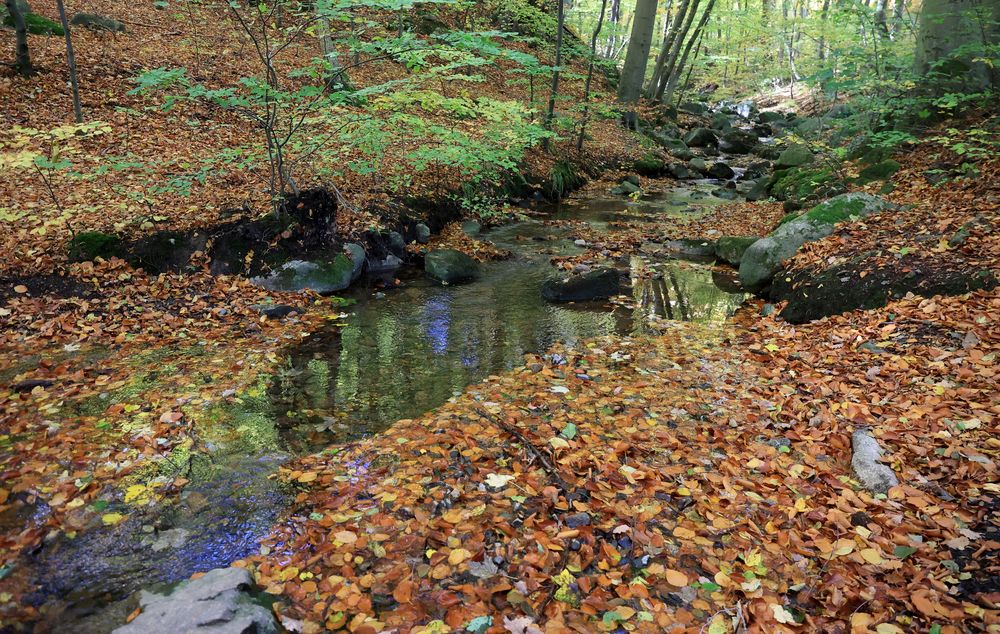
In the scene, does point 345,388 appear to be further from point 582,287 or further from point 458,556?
point 582,287

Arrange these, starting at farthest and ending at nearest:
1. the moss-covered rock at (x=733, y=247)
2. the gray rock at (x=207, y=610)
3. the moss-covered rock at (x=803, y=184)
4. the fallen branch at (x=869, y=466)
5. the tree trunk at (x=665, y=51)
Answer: the tree trunk at (x=665, y=51)
the moss-covered rock at (x=803, y=184)
the moss-covered rock at (x=733, y=247)
the fallen branch at (x=869, y=466)
the gray rock at (x=207, y=610)

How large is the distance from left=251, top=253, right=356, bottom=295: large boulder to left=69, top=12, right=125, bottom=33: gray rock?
38.1ft

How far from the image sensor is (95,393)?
4871 millimetres

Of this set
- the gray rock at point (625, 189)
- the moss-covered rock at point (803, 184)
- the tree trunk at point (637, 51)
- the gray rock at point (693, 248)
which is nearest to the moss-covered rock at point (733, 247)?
the gray rock at point (693, 248)

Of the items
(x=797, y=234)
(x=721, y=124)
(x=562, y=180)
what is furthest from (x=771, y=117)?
(x=797, y=234)

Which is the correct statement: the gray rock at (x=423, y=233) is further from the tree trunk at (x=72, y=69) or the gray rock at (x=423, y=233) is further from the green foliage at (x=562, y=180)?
the tree trunk at (x=72, y=69)

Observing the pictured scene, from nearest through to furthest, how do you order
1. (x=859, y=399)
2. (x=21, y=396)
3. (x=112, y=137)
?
(x=859, y=399) < (x=21, y=396) < (x=112, y=137)

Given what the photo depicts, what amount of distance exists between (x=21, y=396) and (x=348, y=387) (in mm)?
2759

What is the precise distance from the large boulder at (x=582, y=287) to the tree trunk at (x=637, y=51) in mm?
13665

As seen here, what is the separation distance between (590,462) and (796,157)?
15.1m

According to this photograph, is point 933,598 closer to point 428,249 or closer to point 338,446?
point 338,446

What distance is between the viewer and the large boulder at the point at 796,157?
49.5 ft

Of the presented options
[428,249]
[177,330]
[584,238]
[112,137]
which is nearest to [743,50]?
[584,238]

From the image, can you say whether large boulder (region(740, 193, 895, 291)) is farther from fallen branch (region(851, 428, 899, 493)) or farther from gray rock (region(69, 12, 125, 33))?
gray rock (region(69, 12, 125, 33))
